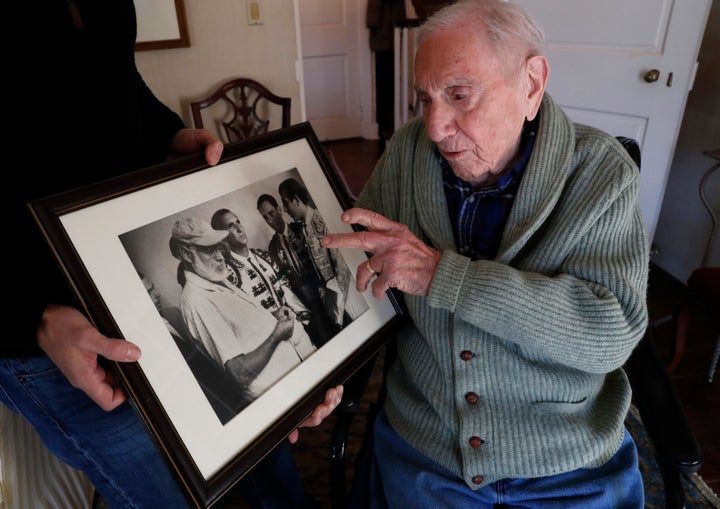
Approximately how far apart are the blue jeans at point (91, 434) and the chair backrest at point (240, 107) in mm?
2112

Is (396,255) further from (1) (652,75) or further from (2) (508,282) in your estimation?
(1) (652,75)

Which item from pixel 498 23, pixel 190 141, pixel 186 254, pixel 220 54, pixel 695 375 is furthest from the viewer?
pixel 220 54

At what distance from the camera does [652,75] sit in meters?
2.31

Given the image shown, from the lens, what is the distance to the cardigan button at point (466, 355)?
0.97 metres

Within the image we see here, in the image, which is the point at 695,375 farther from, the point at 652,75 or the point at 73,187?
the point at 73,187

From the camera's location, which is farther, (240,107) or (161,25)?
(240,107)

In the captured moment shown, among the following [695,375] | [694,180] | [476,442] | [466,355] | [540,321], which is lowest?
[695,375]

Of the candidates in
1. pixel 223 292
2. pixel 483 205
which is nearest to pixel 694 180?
pixel 483 205

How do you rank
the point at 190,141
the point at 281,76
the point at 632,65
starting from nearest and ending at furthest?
the point at 190,141 → the point at 632,65 → the point at 281,76

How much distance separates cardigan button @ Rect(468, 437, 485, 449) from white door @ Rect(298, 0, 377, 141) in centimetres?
461

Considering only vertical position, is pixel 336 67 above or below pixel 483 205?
below

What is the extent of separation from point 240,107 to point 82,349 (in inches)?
94.9

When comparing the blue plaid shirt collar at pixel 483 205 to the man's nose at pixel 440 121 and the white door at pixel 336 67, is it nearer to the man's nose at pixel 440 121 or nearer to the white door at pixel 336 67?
the man's nose at pixel 440 121

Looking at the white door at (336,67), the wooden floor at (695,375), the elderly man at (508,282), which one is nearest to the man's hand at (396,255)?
the elderly man at (508,282)
